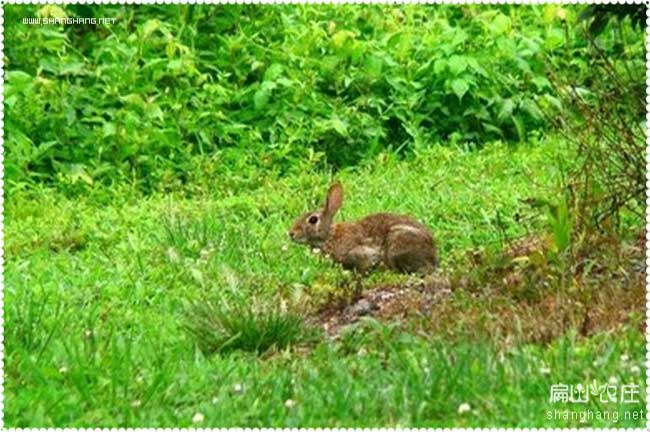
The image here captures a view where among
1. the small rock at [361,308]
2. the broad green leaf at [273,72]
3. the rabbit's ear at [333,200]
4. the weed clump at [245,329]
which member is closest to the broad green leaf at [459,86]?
the broad green leaf at [273,72]

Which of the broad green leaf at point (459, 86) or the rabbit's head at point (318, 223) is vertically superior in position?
the broad green leaf at point (459, 86)

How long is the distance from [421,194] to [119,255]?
2.23 meters

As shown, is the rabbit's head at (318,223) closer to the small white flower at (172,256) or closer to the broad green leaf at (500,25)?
the small white flower at (172,256)

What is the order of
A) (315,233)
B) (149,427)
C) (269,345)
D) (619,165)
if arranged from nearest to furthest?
(149,427) < (269,345) < (619,165) < (315,233)

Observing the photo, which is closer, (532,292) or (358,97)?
(532,292)

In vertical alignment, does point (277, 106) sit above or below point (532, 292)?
above

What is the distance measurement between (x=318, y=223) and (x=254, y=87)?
133 inches

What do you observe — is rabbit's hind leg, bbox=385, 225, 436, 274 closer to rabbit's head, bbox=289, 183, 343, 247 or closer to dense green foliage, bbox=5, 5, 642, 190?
rabbit's head, bbox=289, 183, 343, 247

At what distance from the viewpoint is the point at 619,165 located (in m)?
9.10

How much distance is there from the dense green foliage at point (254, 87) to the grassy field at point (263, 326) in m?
0.66

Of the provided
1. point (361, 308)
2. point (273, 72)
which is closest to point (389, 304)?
point (361, 308)

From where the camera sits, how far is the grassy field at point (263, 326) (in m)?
6.37

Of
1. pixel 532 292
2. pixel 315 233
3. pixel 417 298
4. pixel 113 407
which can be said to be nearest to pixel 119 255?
pixel 315 233

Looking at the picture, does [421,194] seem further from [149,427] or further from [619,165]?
[149,427]
